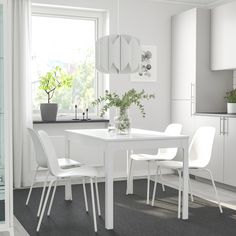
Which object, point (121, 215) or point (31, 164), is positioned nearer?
point (121, 215)

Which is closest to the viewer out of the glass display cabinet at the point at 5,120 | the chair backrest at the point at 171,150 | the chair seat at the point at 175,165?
the glass display cabinet at the point at 5,120

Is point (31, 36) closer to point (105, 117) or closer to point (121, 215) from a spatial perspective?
A: point (105, 117)

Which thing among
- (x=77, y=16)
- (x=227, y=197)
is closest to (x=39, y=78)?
(x=77, y=16)

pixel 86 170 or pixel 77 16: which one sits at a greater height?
pixel 77 16

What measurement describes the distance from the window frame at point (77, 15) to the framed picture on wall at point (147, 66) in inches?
20.0

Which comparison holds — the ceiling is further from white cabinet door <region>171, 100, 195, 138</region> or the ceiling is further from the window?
white cabinet door <region>171, 100, 195, 138</region>

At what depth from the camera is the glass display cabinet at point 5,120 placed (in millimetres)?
3369

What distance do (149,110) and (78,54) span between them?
4.22ft

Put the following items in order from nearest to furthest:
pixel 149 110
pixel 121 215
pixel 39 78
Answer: pixel 121 215 < pixel 39 78 < pixel 149 110

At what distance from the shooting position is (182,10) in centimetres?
640

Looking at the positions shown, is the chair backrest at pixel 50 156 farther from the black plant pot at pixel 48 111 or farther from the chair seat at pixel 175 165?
the black plant pot at pixel 48 111

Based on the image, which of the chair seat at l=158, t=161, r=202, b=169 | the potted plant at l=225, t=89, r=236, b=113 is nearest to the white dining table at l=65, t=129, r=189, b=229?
the chair seat at l=158, t=161, r=202, b=169

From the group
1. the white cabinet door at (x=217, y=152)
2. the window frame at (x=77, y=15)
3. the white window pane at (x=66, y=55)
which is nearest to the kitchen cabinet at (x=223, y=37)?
the white cabinet door at (x=217, y=152)

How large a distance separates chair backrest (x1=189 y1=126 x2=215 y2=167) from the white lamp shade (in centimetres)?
98
